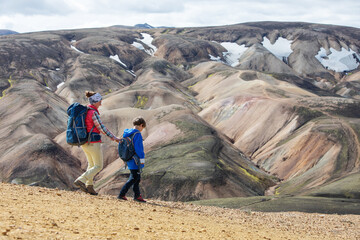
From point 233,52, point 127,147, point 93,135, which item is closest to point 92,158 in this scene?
point 93,135

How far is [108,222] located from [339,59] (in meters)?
135

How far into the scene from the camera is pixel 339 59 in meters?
131

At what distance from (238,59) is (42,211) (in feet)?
425

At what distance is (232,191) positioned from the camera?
3331 centimetres

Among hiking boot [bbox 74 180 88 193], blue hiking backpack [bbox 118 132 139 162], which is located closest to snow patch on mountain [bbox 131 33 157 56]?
hiking boot [bbox 74 180 88 193]

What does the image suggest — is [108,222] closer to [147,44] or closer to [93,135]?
[93,135]

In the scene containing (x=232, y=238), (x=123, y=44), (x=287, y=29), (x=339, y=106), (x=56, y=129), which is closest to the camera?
(x=232, y=238)

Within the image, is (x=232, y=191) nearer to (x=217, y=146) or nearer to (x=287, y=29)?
(x=217, y=146)

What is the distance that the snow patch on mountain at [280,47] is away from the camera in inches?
5484

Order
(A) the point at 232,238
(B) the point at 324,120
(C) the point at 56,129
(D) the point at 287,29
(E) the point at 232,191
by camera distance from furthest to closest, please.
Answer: (D) the point at 287,29 → (C) the point at 56,129 → (B) the point at 324,120 → (E) the point at 232,191 → (A) the point at 232,238

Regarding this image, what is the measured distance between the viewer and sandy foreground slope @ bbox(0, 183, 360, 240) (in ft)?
23.0

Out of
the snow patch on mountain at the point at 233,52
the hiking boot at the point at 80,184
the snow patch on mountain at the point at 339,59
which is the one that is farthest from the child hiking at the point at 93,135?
the snow patch on mountain at the point at 339,59

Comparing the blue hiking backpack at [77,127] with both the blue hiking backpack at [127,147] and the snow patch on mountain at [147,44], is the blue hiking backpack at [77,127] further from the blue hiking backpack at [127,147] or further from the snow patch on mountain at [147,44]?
the snow patch on mountain at [147,44]

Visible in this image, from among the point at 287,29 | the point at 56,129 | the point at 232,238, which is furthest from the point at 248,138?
the point at 287,29
